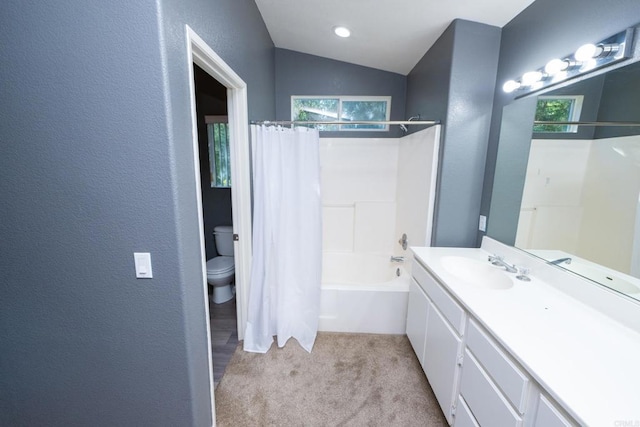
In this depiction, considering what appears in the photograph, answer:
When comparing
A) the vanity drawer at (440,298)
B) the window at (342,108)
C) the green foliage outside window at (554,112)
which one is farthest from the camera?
the window at (342,108)

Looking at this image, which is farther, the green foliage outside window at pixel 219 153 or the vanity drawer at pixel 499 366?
the green foliage outside window at pixel 219 153

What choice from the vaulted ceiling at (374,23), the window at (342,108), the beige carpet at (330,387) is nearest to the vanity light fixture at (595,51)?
the vaulted ceiling at (374,23)

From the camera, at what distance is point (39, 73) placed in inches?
36.8

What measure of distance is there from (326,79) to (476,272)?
2.39 m

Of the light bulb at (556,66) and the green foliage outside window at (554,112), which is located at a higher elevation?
the light bulb at (556,66)

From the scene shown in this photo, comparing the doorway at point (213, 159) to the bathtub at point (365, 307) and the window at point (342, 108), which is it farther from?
the bathtub at point (365, 307)

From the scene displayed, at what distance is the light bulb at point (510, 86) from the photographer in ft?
5.07

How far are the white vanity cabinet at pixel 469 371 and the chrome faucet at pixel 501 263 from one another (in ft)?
1.42

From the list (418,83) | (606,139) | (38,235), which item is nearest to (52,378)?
(38,235)

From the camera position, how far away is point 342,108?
2.89 m

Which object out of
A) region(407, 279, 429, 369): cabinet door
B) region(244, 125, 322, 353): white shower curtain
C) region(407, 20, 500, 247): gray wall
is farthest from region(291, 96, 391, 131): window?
region(407, 279, 429, 369): cabinet door

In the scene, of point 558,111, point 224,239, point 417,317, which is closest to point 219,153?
point 224,239

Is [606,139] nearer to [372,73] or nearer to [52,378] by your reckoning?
[372,73]

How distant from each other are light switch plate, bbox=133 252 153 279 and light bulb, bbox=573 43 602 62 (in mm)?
2100
